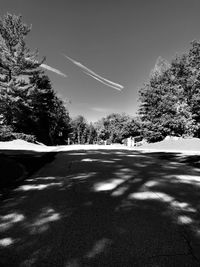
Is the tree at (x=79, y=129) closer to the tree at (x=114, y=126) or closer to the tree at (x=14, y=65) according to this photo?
the tree at (x=114, y=126)

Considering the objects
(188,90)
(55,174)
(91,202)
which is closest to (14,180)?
(55,174)

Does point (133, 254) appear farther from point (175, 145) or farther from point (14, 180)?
point (175, 145)

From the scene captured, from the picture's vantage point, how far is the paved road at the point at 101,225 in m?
2.86

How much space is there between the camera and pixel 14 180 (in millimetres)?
7449

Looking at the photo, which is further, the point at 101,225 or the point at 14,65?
the point at 14,65

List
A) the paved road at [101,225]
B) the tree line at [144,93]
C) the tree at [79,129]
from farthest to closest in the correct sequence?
the tree at [79,129], the tree line at [144,93], the paved road at [101,225]

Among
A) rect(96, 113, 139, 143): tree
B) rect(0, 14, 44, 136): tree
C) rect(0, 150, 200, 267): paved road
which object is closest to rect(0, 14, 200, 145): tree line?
rect(0, 14, 44, 136): tree

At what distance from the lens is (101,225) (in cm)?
378

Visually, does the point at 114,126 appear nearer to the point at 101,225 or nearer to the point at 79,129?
the point at 79,129

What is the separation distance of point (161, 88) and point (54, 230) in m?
42.0

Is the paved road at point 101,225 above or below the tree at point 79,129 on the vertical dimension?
below

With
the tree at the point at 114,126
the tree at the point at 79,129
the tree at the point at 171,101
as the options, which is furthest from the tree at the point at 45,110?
the tree at the point at 79,129

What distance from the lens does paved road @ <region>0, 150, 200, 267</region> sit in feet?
9.37

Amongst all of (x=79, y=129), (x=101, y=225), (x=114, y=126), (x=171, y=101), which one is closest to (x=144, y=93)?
(x=171, y=101)
